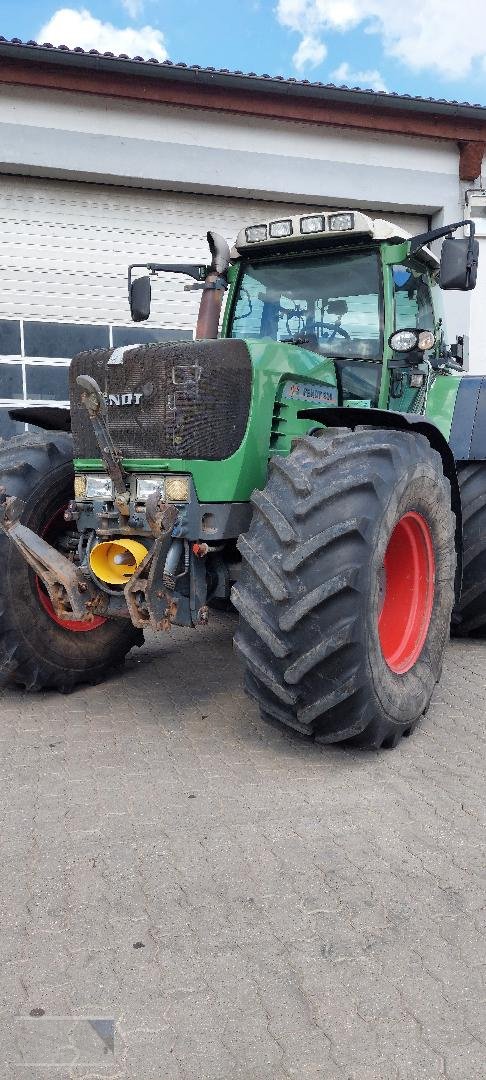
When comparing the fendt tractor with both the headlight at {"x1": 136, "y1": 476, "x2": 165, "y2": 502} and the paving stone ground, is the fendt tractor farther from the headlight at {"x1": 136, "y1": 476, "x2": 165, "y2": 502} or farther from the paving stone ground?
the paving stone ground

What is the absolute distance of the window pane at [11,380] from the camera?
9.09 metres

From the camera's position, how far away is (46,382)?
926 cm

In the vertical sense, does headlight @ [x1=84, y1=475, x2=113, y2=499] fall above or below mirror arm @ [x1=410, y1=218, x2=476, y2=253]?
below

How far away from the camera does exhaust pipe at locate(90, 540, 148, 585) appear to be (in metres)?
3.56

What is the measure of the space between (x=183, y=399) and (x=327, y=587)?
40.5 inches

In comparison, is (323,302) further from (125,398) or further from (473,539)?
(473,539)

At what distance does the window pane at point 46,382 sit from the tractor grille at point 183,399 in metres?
5.80

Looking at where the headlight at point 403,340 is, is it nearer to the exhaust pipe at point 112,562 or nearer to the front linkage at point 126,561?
the front linkage at point 126,561

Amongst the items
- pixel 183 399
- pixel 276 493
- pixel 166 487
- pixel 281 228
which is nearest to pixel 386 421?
pixel 276 493

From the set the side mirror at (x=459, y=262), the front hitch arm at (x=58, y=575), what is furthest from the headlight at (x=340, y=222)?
the front hitch arm at (x=58, y=575)

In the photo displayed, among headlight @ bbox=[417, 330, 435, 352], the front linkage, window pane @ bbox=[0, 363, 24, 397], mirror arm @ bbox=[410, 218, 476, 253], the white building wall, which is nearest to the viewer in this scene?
the front linkage

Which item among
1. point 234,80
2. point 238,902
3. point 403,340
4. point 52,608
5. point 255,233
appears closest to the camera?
point 238,902

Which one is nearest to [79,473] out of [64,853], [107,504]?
[107,504]

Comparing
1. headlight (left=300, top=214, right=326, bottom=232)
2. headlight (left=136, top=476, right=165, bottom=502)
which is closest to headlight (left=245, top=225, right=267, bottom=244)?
headlight (left=300, top=214, right=326, bottom=232)
